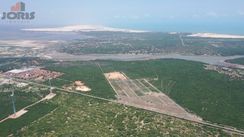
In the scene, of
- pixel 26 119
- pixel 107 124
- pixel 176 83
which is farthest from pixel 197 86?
pixel 26 119

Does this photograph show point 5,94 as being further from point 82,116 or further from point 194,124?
point 194,124

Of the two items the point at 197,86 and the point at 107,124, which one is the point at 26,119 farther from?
the point at 197,86

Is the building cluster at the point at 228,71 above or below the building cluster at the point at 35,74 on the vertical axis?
above

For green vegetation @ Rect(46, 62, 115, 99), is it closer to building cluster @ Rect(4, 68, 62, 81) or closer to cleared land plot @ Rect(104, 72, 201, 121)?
cleared land plot @ Rect(104, 72, 201, 121)

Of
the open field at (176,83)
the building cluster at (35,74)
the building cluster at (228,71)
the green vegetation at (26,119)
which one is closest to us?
the green vegetation at (26,119)

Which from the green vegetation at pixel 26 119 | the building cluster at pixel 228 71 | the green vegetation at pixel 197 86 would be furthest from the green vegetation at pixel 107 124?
the building cluster at pixel 228 71

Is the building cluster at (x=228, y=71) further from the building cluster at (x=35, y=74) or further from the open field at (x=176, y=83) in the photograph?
the building cluster at (x=35, y=74)

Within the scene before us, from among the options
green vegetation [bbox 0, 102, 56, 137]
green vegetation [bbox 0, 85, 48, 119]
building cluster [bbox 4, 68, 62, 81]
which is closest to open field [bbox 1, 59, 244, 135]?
green vegetation [bbox 0, 102, 56, 137]
